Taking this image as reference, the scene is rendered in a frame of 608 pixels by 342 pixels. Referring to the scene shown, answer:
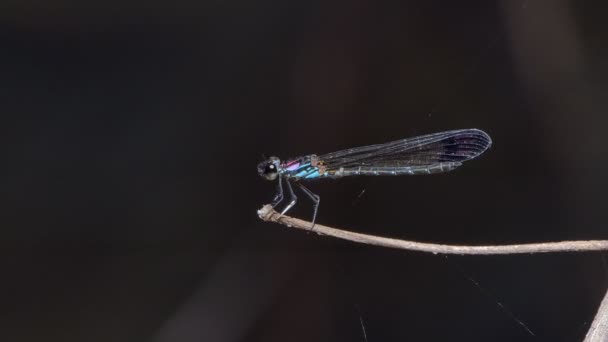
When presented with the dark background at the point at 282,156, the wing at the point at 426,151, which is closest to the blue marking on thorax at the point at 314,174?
the wing at the point at 426,151

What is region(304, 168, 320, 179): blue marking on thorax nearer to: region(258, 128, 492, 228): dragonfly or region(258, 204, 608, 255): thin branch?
region(258, 128, 492, 228): dragonfly

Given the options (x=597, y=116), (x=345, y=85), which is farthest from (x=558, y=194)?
(x=345, y=85)

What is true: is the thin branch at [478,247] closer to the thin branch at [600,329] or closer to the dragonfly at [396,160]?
the thin branch at [600,329]

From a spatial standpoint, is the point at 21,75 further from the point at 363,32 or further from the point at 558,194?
the point at 558,194

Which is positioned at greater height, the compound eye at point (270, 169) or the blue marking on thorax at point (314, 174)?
the compound eye at point (270, 169)

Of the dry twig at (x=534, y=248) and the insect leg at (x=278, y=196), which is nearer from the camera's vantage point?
the dry twig at (x=534, y=248)

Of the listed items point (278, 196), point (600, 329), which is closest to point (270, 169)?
point (278, 196)

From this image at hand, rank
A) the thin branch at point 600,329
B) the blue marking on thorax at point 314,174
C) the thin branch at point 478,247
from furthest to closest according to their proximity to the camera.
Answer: the blue marking on thorax at point 314,174 < the thin branch at point 478,247 < the thin branch at point 600,329

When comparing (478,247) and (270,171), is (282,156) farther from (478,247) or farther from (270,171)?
(478,247)
